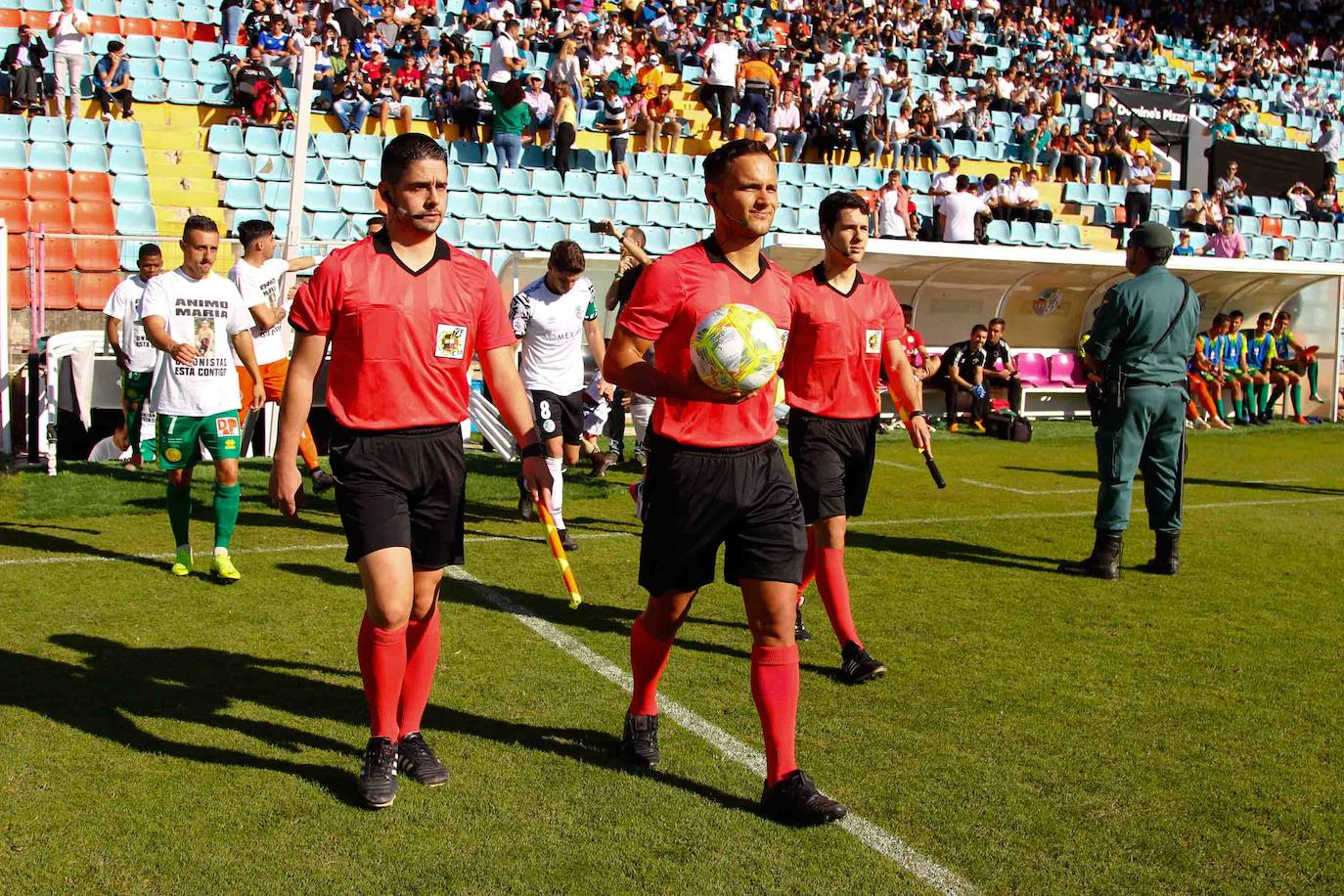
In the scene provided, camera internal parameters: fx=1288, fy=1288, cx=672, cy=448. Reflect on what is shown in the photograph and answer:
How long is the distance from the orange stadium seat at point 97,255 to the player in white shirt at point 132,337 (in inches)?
171

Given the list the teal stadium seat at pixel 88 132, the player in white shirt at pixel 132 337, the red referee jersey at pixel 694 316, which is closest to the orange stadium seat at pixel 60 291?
the teal stadium seat at pixel 88 132

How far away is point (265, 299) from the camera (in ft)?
30.4

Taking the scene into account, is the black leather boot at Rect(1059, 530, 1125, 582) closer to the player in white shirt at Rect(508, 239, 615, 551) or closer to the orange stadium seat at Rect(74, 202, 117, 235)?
the player in white shirt at Rect(508, 239, 615, 551)

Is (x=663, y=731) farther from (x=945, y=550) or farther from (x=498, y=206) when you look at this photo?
(x=498, y=206)

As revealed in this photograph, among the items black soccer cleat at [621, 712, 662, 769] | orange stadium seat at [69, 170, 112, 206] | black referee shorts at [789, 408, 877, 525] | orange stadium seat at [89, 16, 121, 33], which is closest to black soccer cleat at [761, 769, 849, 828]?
black soccer cleat at [621, 712, 662, 769]

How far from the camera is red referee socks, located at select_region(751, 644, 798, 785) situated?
3984 millimetres

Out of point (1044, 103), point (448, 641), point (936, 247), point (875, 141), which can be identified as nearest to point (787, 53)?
point (875, 141)

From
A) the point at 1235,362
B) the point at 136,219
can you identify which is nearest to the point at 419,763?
the point at 136,219

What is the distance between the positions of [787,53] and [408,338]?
2217cm

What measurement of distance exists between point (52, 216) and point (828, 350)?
13019mm

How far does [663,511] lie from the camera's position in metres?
4.10

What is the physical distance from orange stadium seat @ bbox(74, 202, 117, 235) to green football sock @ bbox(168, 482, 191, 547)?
32.1ft

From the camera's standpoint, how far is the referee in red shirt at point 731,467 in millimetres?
3916

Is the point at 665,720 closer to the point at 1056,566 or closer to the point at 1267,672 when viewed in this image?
the point at 1267,672
